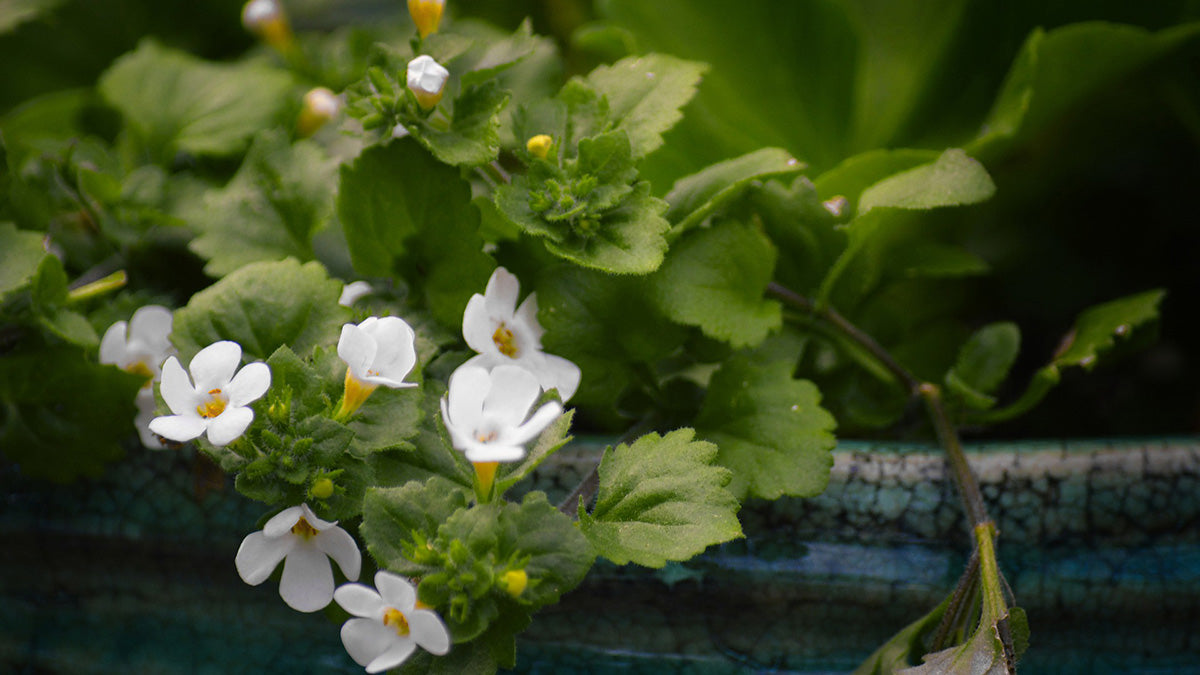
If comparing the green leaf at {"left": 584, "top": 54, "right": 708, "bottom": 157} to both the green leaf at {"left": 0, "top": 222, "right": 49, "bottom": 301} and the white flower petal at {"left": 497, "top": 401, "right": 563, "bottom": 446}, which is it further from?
the green leaf at {"left": 0, "top": 222, "right": 49, "bottom": 301}

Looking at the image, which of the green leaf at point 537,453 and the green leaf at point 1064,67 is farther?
the green leaf at point 1064,67

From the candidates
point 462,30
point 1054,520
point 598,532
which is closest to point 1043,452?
point 1054,520

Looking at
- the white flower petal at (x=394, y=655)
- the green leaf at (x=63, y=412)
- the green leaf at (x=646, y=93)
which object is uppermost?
the green leaf at (x=646, y=93)

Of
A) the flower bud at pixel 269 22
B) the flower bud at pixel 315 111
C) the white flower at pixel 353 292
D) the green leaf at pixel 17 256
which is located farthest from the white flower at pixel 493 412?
the flower bud at pixel 269 22

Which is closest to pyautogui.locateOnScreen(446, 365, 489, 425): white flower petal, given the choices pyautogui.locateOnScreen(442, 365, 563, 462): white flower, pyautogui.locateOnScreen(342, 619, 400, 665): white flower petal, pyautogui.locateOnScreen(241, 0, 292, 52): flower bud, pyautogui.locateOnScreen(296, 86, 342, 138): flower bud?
pyautogui.locateOnScreen(442, 365, 563, 462): white flower

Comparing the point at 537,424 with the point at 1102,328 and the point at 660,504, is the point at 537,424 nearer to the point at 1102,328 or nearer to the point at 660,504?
the point at 660,504

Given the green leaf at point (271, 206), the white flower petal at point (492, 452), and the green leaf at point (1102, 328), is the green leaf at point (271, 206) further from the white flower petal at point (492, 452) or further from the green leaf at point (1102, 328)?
the green leaf at point (1102, 328)
